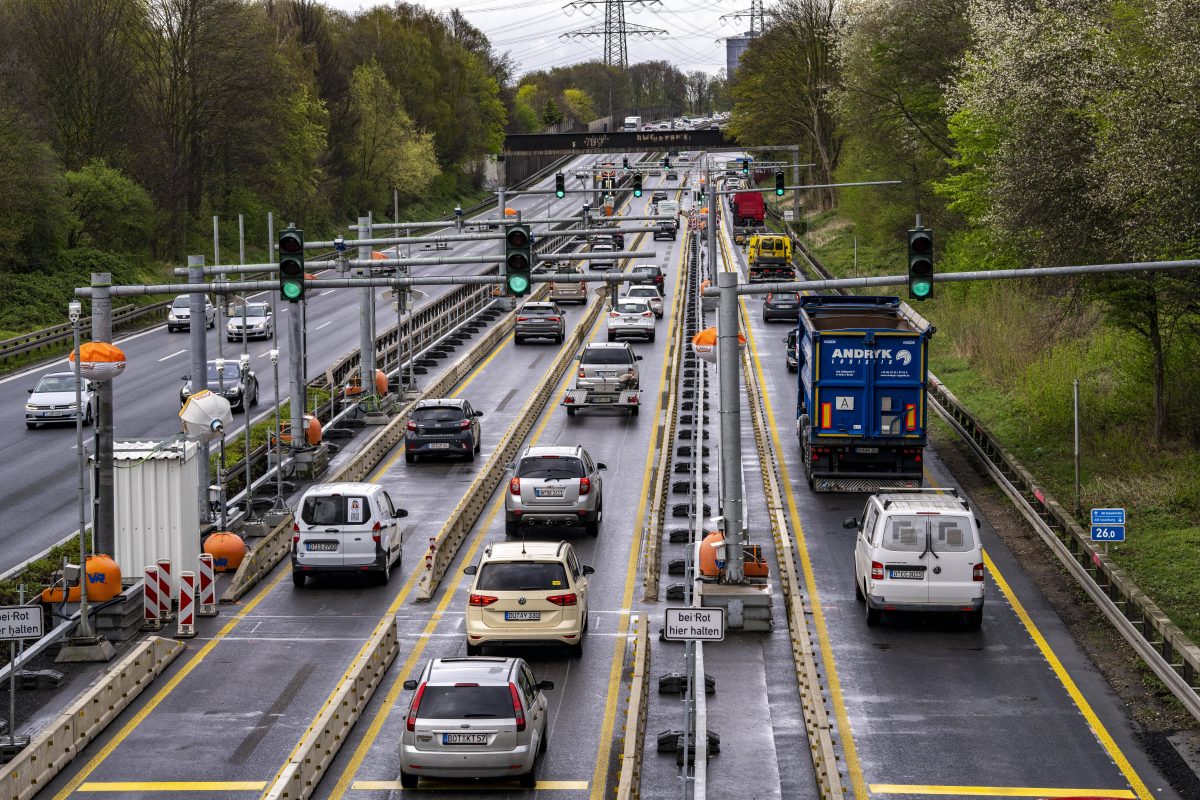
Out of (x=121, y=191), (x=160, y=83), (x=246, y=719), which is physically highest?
(x=160, y=83)

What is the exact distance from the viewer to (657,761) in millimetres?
18156

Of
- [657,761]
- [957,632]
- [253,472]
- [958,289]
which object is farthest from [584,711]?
[958,289]

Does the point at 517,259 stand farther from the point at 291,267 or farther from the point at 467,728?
the point at 467,728

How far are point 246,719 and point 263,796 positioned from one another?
3604mm

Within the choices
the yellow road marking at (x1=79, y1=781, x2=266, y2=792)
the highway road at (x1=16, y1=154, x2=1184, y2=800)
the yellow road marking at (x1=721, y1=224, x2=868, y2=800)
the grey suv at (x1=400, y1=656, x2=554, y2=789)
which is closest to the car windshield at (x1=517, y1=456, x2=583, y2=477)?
→ the highway road at (x1=16, y1=154, x2=1184, y2=800)

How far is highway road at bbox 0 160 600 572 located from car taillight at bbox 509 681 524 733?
48.9 feet

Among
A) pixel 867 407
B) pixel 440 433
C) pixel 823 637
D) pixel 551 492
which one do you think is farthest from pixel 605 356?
pixel 823 637

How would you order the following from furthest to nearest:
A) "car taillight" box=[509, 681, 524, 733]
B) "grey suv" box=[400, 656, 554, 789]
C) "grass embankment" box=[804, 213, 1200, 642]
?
"grass embankment" box=[804, 213, 1200, 642] → "car taillight" box=[509, 681, 524, 733] → "grey suv" box=[400, 656, 554, 789]

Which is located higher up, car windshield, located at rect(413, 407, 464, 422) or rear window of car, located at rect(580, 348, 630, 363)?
rear window of car, located at rect(580, 348, 630, 363)

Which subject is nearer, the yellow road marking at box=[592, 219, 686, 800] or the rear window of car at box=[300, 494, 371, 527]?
the yellow road marking at box=[592, 219, 686, 800]

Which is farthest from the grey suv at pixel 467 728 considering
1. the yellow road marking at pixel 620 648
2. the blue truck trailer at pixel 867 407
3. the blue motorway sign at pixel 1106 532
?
the blue truck trailer at pixel 867 407

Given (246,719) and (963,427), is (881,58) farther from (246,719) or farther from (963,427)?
(246,719)

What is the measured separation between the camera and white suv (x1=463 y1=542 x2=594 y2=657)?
21438 millimetres

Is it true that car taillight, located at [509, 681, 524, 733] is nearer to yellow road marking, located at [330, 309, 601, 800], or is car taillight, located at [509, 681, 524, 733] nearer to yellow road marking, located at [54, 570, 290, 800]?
yellow road marking, located at [330, 309, 601, 800]
